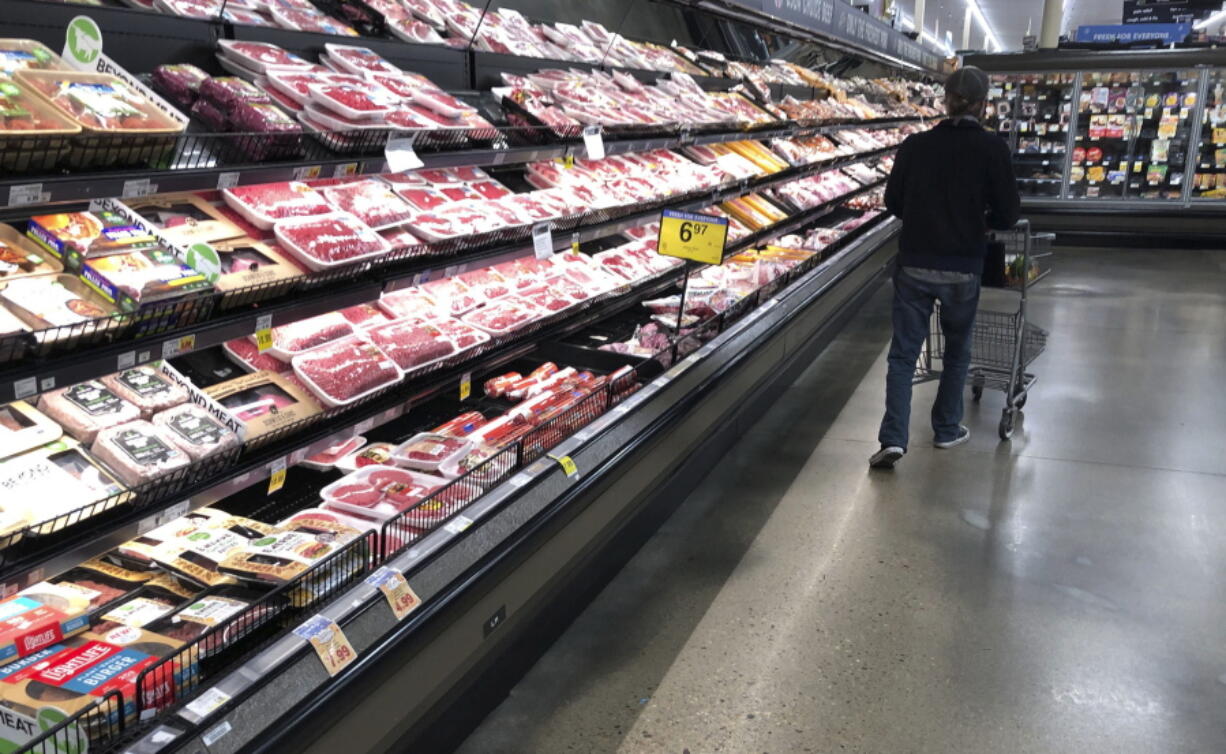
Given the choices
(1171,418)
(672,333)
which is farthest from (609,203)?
(1171,418)

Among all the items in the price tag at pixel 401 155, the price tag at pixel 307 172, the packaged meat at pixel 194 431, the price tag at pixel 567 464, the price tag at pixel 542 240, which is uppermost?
the price tag at pixel 401 155

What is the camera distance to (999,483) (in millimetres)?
4297

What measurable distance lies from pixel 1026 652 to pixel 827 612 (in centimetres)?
63

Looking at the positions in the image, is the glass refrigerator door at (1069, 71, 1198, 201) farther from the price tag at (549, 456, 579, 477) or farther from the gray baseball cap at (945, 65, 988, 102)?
the price tag at (549, 456, 579, 477)

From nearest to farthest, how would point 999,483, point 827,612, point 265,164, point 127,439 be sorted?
point 127,439 → point 265,164 → point 827,612 → point 999,483

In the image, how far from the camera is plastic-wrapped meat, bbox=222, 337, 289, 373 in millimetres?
2662

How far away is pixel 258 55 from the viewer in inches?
Result: 107

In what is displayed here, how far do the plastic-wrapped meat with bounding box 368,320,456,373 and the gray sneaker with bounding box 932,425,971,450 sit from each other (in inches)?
112

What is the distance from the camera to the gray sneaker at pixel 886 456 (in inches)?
174

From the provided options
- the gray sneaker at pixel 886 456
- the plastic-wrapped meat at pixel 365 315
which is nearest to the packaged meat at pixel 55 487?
the plastic-wrapped meat at pixel 365 315

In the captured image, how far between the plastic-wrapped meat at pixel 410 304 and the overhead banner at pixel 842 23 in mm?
2666

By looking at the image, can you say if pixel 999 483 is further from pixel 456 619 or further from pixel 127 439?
pixel 127 439

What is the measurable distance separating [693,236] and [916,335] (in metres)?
1.45

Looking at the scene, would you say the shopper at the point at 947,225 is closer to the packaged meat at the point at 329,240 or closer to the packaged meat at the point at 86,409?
the packaged meat at the point at 329,240
